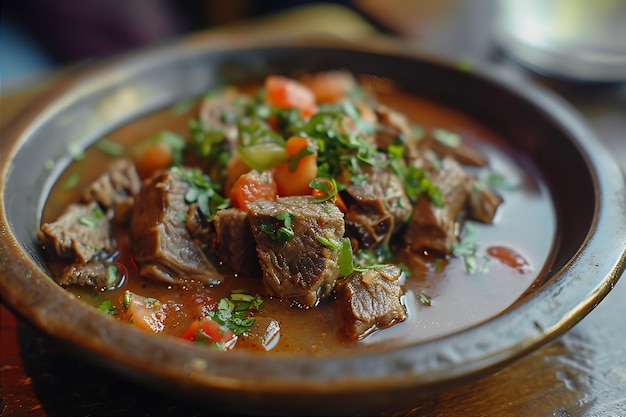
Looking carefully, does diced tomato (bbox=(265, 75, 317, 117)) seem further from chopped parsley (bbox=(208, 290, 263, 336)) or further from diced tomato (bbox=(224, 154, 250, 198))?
chopped parsley (bbox=(208, 290, 263, 336))

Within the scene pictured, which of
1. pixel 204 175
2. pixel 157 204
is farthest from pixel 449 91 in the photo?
pixel 157 204

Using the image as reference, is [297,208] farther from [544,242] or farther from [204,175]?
[544,242]

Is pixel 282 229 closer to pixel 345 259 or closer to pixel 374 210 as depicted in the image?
pixel 345 259

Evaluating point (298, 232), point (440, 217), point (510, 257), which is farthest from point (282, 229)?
point (510, 257)

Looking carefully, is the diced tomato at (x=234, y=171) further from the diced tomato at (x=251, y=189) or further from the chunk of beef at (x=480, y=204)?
the chunk of beef at (x=480, y=204)

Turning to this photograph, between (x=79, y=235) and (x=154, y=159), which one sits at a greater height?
(x=154, y=159)

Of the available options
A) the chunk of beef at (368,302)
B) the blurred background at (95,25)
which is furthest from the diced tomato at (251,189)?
the blurred background at (95,25)

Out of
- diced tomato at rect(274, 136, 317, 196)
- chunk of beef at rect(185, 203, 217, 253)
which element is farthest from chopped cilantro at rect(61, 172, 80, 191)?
diced tomato at rect(274, 136, 317, 196)
